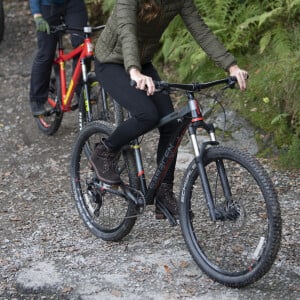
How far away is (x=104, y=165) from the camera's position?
516 cm

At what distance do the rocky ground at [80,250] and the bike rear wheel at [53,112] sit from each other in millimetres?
273

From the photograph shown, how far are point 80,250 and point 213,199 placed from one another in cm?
143

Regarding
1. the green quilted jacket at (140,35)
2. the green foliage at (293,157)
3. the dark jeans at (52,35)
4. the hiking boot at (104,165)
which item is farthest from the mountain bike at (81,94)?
the green foliage at (293,157)

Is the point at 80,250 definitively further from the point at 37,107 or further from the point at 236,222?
the point at 37,107

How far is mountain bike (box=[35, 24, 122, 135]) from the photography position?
6504 millimetres

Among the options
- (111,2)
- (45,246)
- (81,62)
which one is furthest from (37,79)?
(45,246)

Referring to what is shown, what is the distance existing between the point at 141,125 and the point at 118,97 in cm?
29

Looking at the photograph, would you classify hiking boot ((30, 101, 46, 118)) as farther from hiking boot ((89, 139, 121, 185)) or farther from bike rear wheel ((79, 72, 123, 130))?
hiking boot ((89, 139, 121, 185))

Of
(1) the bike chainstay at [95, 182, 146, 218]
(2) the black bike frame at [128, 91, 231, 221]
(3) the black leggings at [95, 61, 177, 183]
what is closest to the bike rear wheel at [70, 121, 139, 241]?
(1) the bike chainstay at [95, 182, 146, 218]

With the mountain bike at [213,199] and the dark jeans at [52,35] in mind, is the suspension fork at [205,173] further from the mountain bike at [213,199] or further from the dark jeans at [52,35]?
the dark jeans at [52,35]

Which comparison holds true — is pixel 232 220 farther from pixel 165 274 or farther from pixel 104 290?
pixel 104 290

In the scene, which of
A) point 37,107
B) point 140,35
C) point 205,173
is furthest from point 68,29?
point 205,173

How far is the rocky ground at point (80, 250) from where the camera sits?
464 centimetres

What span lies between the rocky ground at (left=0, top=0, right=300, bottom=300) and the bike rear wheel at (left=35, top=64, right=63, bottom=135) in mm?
273
